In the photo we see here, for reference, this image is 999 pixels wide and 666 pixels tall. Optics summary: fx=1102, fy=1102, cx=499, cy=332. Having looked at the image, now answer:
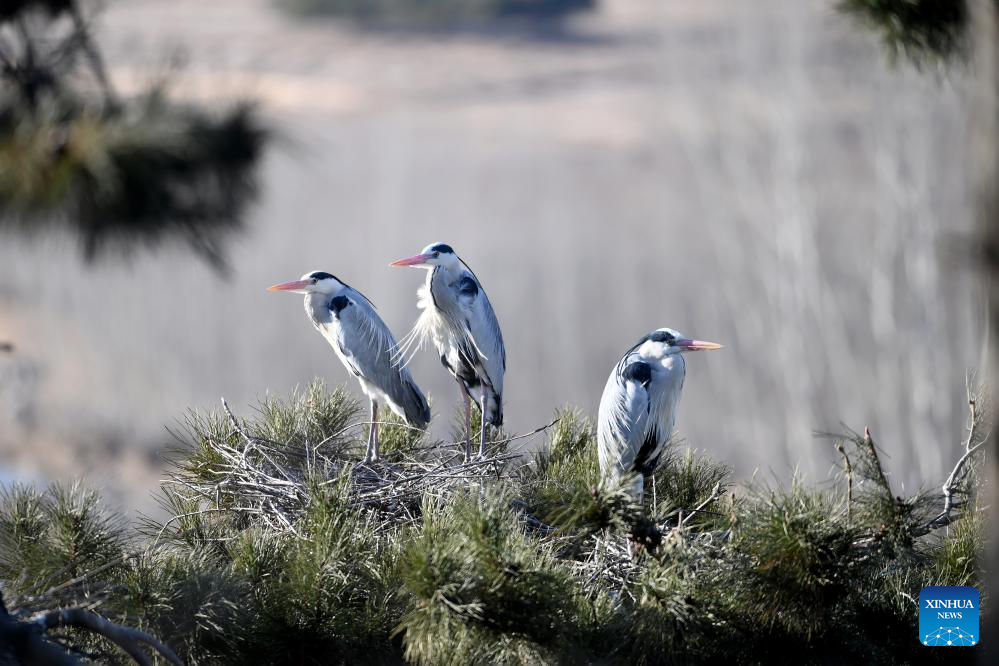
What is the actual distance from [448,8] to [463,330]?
8.45 metres

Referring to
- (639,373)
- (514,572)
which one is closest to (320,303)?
(639,373)

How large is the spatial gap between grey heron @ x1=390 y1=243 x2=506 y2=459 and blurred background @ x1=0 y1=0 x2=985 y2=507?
20.8ft

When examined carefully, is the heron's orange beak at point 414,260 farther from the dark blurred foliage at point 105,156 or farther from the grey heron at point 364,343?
the dark blurred foliage at point 105,156

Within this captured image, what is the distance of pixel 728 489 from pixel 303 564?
0.82 meters

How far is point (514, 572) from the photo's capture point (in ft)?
4.78

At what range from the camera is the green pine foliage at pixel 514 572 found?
58.8 inches

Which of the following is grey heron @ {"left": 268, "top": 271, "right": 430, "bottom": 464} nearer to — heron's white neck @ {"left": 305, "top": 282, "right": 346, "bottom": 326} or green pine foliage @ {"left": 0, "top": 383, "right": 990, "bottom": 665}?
heron's white neck @ {"left": 305, "top": 282, "right": 346, "bottom": 326}

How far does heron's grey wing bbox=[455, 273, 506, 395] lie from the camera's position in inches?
97.3

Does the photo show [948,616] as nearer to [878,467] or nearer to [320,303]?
[878,467]

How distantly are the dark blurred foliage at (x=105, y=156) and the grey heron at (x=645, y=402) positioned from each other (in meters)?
0.84

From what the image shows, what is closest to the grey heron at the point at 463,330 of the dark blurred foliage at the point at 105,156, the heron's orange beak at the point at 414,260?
the heron's orange beak at the point at 414,260

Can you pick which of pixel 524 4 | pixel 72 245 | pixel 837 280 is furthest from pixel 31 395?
pixel 72 245

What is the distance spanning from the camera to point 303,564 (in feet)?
5.60

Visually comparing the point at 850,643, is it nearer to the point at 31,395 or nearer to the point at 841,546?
the point at 841,546
